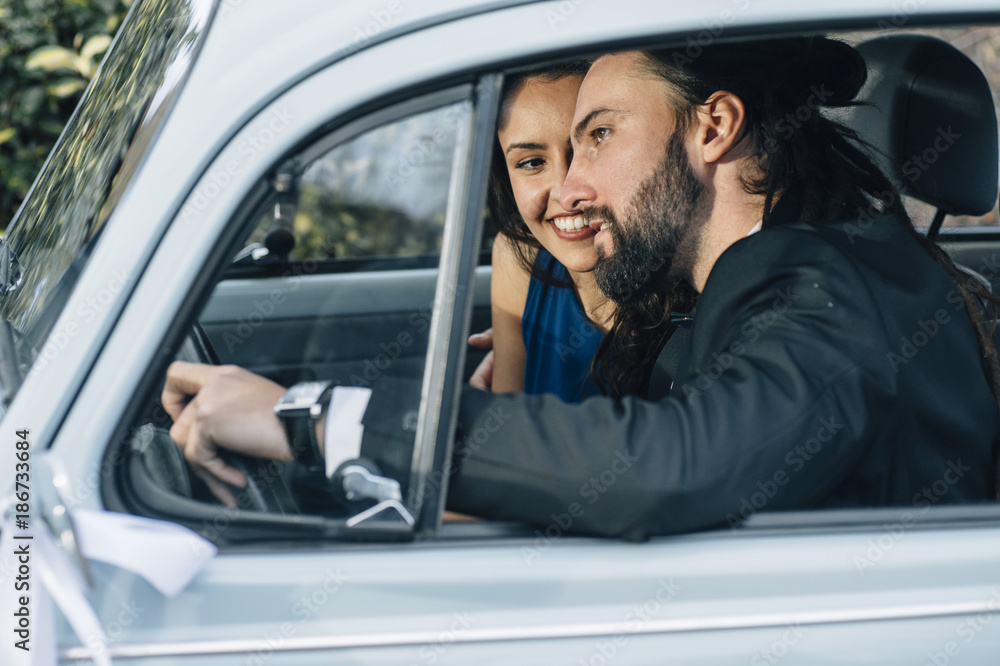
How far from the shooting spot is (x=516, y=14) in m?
1.11

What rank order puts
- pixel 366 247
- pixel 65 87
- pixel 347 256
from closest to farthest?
1. pixel 366 247
2. pixel 347 256
3. pixel 65 87

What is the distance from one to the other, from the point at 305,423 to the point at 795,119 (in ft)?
4.04

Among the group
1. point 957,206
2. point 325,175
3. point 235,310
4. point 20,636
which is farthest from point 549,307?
point 20,636

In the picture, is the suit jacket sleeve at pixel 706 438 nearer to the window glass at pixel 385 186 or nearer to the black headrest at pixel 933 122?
the window glass at pixel 385 186

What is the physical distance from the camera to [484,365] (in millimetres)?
2713

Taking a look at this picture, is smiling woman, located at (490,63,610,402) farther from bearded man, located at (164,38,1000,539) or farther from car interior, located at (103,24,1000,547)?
car interior, located at (103,24,1000,547)

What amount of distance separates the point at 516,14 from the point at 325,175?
0.31 meters

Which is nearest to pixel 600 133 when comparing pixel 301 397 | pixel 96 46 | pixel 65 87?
pixel 301 397

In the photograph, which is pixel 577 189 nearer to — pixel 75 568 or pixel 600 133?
pixel 600 133

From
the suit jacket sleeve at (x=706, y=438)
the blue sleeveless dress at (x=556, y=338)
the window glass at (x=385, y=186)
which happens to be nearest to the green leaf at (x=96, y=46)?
the blue sleeveless dress at (x=556, y=338)

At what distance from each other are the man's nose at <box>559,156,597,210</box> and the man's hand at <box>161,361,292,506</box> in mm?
894

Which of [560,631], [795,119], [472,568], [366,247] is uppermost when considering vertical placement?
[795,119]

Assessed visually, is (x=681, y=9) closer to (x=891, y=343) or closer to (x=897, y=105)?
(x=891, y=343)

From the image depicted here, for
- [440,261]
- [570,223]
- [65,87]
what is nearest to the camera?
[440,261]
